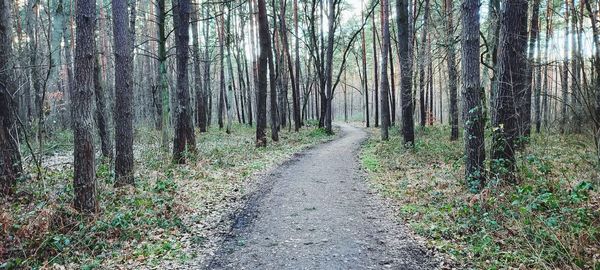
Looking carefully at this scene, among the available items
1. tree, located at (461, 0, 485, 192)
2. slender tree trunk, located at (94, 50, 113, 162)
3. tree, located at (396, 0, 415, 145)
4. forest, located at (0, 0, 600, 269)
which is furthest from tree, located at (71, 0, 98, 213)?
tree, located at (396, 0, 415, 145)

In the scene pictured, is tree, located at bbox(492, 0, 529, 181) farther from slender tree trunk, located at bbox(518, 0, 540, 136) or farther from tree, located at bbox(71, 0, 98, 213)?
tree, located at bbox(71, 0, 98, 213)

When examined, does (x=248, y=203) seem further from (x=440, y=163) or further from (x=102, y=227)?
(x=440, y=163)

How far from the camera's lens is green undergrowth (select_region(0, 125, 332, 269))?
5.07 m

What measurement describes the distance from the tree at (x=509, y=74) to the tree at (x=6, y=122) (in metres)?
9.39

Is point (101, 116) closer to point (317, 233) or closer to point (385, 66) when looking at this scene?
point (317, 233)

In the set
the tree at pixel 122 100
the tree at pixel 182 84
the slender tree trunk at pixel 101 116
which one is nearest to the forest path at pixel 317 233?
the tree at pixel 122 100

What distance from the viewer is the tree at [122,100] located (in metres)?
8.36

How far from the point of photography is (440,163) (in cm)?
1112

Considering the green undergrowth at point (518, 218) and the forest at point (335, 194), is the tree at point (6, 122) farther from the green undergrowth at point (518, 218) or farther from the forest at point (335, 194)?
the green undergrowth at point (518, 218)

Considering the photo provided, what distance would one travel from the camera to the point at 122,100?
8.59m

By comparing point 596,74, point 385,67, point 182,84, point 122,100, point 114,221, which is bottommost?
point 114,221

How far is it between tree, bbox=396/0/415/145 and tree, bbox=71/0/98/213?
458 inches

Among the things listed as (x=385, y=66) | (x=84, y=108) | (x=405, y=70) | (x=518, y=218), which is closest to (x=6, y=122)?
(x=84, y=108)

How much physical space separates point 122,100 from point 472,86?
7810mm
